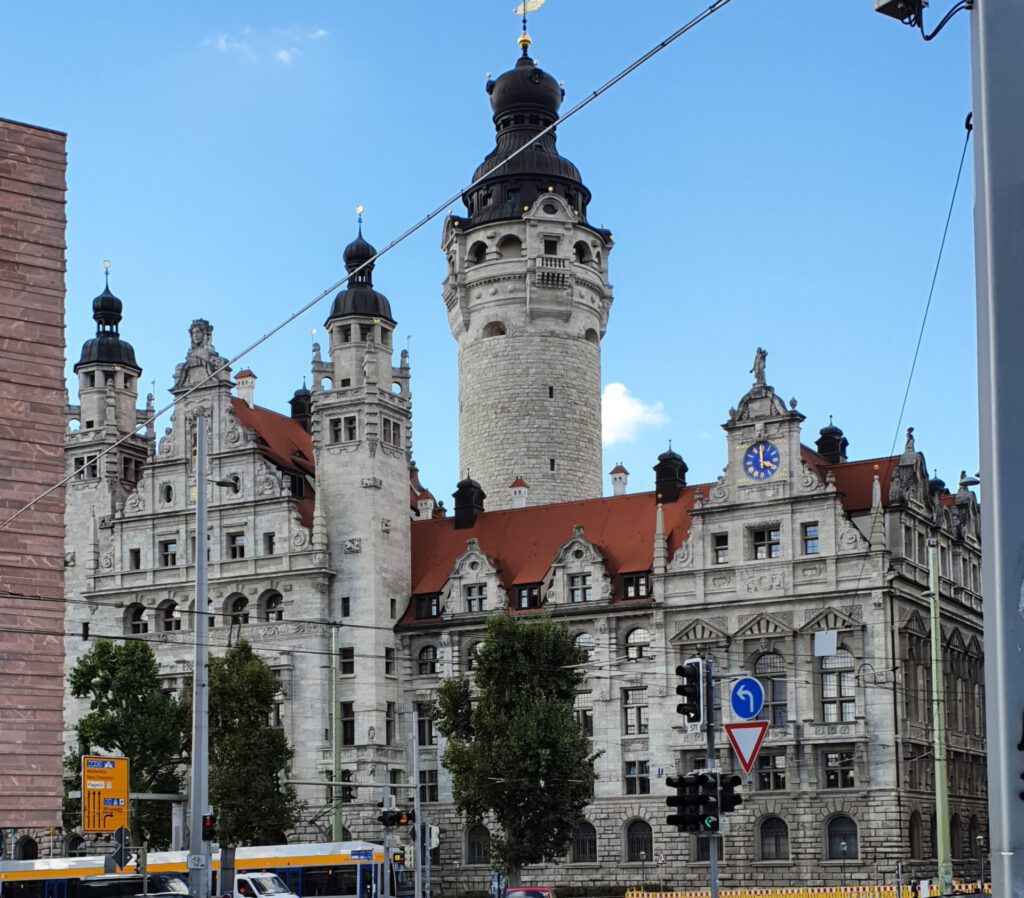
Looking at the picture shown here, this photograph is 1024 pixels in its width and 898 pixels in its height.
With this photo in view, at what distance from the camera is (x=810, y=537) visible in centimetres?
6706

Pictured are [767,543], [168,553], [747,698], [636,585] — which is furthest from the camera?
[168,553]

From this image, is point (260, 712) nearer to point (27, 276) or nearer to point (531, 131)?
point (27, 276)

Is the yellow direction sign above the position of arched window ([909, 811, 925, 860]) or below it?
above

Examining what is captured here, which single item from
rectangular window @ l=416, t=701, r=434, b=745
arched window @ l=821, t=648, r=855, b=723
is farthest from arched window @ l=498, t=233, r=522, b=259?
arched window @ l=821, t=648, r=855, b=723

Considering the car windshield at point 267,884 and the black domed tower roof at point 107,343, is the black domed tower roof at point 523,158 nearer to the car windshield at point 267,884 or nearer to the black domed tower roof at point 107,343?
the black domed tower roof at point 107,343

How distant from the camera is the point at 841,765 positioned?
6425cm

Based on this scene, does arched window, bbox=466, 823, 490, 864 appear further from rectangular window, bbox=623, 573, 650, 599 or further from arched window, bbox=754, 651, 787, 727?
arched window, bbox=754, 651, 787, 727

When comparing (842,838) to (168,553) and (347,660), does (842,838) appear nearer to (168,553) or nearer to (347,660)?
(347,660)

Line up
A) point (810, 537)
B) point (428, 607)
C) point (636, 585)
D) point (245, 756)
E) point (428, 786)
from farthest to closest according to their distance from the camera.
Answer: point (428, 607), point (428, 786), point (636, 585), point (810, 537), point (245, 756)

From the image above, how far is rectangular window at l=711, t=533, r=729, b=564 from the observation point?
68938mm

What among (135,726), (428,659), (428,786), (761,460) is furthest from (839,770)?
(135,726)

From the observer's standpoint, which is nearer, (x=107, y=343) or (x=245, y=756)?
(x=245, y=756)

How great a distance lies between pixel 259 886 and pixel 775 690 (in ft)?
82.7

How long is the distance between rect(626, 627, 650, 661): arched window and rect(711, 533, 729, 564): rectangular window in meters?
4.64
